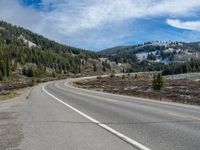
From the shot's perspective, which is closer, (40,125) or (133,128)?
(133,128)

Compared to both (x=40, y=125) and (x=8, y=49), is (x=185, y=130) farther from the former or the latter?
(x=8, y=49)

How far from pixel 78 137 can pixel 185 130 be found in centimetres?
332

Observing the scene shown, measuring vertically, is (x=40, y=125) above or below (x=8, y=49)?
below

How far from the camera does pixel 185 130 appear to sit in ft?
37.4

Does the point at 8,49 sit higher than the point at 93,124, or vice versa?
the point at 8,49

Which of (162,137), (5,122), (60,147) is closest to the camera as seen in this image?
(60,147)

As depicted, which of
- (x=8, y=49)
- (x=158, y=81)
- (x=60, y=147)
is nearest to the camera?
(x=60, y=147)

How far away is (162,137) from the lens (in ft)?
33.6

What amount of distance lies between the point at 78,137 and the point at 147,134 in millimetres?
2017

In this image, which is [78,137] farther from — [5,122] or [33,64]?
[33,64]

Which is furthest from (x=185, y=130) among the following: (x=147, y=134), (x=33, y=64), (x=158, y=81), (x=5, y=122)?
(x=33, y=64)

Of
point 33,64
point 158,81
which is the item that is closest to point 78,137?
point 158,81

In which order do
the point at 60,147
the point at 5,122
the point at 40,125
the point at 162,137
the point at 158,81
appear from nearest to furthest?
the point at 60,147 → the point at 162,137 → the point at 40,125 → the point at 5,122 → the point at 158,81

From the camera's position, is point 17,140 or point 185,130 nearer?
point 17,140
